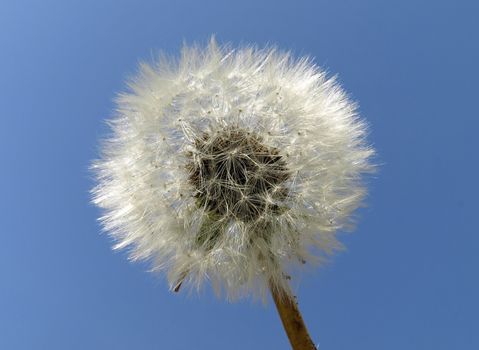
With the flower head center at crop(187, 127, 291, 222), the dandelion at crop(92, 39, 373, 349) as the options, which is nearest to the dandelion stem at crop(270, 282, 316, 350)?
the dandelion at crop(92, 39, 373, 349)

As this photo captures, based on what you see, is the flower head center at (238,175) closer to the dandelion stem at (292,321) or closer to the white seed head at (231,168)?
the white seed head at (231,168)

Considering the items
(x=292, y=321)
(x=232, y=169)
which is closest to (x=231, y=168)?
(x=232, y=169)

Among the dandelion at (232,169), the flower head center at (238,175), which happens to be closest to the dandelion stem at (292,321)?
the dandelion at (232,169)

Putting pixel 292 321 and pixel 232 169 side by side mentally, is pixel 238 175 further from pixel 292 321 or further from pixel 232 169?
pixel 292 321

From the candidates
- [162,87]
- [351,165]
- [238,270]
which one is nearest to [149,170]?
[162,87]

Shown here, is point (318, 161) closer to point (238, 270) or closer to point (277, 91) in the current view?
point (277, 91)

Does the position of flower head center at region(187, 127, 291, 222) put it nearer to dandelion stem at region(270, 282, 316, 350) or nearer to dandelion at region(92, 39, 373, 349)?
dandelion at region(92, 39, 373, 349)

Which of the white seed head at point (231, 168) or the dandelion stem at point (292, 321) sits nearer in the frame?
the dandelion stem at point (292, 321)

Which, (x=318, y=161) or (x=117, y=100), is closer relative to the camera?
(x=318, y=161)
